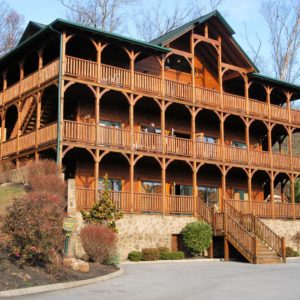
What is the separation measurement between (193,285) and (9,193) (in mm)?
12330

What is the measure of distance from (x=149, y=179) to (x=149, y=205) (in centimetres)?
389

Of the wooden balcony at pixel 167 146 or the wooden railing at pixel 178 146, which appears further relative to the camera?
the wooden railing at pixel 178 146

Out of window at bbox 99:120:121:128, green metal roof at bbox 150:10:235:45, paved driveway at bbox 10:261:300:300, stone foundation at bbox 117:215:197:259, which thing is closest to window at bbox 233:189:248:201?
stone foundation at bbox 117:215:197:259

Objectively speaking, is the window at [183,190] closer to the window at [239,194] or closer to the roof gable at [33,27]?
the window at [239,194]

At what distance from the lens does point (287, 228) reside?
34656mm

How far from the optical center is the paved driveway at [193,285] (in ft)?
46.6

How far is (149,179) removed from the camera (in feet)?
106

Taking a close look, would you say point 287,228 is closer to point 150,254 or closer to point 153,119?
point 153,119

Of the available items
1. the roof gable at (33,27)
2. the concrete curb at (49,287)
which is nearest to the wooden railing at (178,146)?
the roof gable at (33,27)

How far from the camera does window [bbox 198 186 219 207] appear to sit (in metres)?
34.6

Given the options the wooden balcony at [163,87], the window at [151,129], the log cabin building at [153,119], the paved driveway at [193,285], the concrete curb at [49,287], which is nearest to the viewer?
the concrete curb at [49,287]

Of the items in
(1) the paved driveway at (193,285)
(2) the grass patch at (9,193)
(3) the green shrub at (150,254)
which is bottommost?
(1) the paved driveway at (193,285)

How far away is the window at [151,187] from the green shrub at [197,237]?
4460mm

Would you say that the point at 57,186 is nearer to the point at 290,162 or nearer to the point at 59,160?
the point at 59,160
